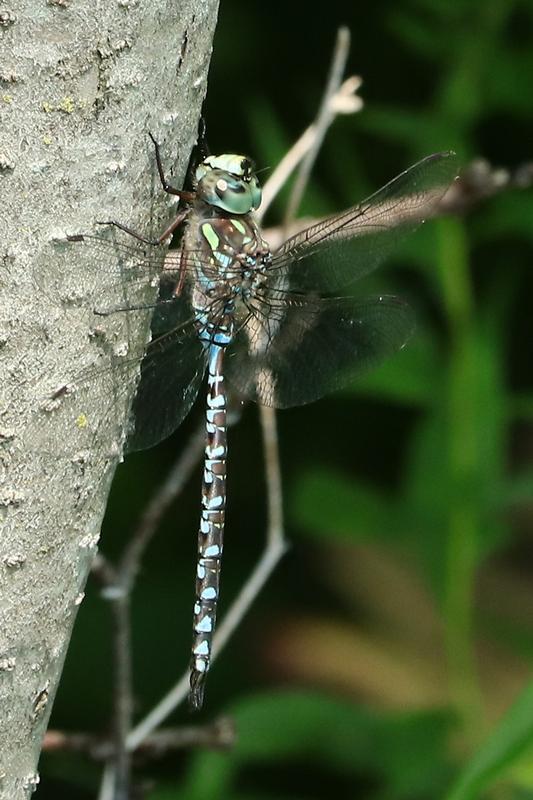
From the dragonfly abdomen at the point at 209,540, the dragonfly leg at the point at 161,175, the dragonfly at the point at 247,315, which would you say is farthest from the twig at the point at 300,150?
the dragonfly leg at the point at 161,175

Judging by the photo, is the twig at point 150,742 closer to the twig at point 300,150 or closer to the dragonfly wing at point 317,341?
the dragonfly wing at point 317,341

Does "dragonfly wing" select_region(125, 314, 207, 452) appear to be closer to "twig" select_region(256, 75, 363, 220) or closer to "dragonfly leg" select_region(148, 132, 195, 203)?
"twig" select_region(256, 75, 363, 220)

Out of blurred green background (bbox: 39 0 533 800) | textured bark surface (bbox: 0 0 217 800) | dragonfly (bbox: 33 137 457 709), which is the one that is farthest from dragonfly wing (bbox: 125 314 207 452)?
blurred green background (bbox: 39 0 533 800)

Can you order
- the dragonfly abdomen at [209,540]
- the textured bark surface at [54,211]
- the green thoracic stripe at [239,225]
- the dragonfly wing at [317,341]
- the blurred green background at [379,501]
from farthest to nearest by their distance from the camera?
the blurred green background at [379,501]
the dragonfly wing at [317,341]
the green thoracic stripe at [239,225]
the dragonfly abdomen at [209,540]
the textured bark surface at [54,211]

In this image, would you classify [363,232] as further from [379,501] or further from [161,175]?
[379,501]

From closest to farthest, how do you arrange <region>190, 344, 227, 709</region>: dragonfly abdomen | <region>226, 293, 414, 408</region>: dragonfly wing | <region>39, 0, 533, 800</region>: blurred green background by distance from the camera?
<region>190, 344, 227, 709</region>: dragonfly abdomen
<region>226, 293, 414, 408</region>: dragonfly wing
<region>39, 0, 533, 800</region>: blurred green background

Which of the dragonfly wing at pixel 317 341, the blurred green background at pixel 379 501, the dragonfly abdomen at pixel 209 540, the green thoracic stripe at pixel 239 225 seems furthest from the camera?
the blurred green background at pixel 379 501

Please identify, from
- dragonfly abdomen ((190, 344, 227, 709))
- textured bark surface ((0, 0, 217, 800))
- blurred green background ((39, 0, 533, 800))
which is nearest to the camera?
textured bark surface ((0, 0, 217, 800))

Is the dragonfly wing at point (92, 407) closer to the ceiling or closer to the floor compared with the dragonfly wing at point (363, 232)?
closer to the floor

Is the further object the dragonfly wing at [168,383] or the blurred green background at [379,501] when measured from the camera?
the blurred green background at [379,501]
